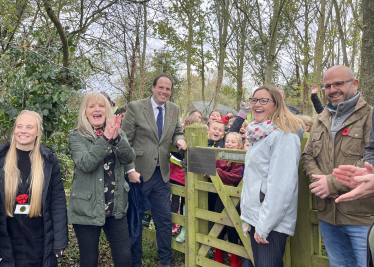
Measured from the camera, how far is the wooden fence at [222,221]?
2404mm

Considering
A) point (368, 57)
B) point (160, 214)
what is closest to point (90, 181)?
point (160, 214)

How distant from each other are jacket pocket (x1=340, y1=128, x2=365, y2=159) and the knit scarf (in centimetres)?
52

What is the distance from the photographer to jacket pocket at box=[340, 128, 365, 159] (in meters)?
1.96

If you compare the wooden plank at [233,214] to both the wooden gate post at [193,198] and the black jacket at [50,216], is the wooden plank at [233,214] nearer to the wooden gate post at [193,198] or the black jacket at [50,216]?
the wooden gate post at [193,198]

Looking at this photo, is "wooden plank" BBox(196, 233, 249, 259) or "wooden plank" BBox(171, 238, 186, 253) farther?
"wooden plank" BBox(171, 238, 186, 253)

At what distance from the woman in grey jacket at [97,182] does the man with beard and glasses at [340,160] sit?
1631mm

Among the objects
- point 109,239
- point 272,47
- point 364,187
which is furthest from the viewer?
point 272,47

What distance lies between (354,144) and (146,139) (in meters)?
2.08

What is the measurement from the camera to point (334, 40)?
640 inches

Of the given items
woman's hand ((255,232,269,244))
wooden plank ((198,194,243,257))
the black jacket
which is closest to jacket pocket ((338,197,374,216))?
woman's hand ((255,232,269,244))

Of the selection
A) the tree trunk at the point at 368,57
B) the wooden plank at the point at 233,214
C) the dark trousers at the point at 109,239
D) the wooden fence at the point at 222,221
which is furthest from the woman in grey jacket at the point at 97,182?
the tree trunk at the point at 368,57

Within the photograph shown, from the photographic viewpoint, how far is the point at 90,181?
2.52 meters

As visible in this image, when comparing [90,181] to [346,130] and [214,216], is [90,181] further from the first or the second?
[346,130]

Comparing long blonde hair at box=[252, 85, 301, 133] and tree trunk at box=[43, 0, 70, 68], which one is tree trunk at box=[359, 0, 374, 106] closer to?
long blonde hair at box=[252, 85, 301, 133]
